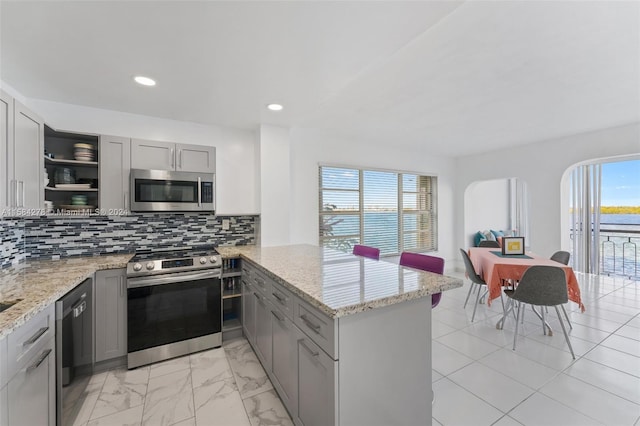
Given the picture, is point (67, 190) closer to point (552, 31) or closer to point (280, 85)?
point (280, 85)

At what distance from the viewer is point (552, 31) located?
1766mm

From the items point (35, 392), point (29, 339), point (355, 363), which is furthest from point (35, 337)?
point (355, 363)

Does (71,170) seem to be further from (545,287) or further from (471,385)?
(545,287)

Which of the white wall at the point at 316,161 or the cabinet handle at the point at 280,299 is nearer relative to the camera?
the cabinet handle at the point at 280,299

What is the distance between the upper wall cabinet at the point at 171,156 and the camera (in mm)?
2719

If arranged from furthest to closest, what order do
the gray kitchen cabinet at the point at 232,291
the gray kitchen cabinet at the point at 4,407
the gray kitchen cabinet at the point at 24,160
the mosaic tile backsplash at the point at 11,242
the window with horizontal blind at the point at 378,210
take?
1. the window with horizontal blind at the point at 378,210
2. the gray kitchen cabinet at the point at 232,291
3. the mosaic tile backsplash at the point at 11,242
4. the gray kitchen cabinet at the point at 24,160
5. the gray kitchen cabinet at the point at 4,407

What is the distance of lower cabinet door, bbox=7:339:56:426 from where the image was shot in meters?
1.21

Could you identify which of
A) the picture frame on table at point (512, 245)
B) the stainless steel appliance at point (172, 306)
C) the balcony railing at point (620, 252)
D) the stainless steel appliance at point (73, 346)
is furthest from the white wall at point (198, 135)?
the balcony railing at point (620, 252)

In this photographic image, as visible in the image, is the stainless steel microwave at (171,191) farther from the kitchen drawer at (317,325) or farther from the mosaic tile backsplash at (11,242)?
the kitchen drawer at (317,325)

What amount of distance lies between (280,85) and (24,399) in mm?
2458

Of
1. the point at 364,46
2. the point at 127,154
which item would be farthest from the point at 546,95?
the point at 127,154

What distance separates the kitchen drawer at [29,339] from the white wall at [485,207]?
6.25 meters

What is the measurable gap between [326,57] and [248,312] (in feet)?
7.53

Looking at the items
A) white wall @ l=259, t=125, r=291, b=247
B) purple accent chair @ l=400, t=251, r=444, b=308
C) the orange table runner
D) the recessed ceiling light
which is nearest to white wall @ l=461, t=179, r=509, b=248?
the orange table runner
